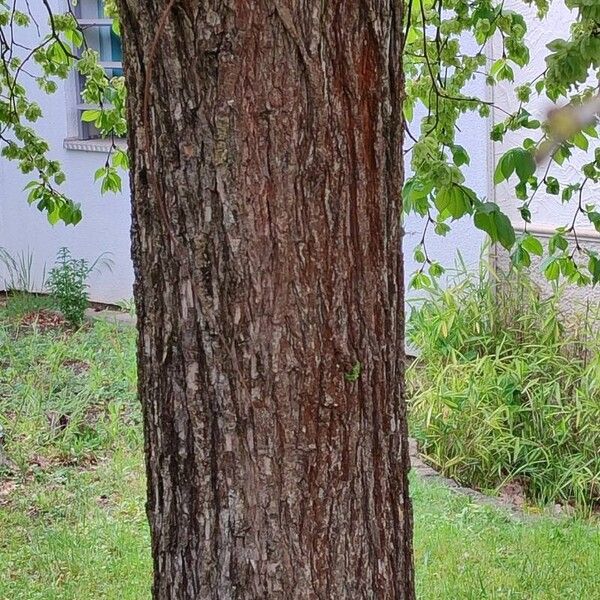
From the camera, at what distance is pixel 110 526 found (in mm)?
4242

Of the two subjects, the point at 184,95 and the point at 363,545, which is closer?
the point at 184,95

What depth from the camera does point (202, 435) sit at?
1744 millimetres

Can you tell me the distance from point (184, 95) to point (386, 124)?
0.35 meters

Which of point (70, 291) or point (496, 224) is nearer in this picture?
point (496, 224)

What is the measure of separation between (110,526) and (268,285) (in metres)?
2.84

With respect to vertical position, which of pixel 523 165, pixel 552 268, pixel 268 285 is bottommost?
pixel 268 285

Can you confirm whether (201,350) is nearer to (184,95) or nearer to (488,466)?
(184,95)

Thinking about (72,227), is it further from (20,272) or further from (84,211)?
(20,272)

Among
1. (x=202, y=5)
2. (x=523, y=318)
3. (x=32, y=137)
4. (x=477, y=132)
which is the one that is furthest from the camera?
(x=477, y=132)

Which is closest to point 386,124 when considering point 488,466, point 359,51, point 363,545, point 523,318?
point 359,51

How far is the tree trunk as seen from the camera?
1646 mm

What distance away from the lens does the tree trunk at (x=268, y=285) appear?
5.40 ft

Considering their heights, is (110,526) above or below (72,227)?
below

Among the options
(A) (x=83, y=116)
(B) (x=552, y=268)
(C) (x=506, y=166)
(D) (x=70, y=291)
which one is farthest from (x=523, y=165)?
(D) (x=70, y=291)
